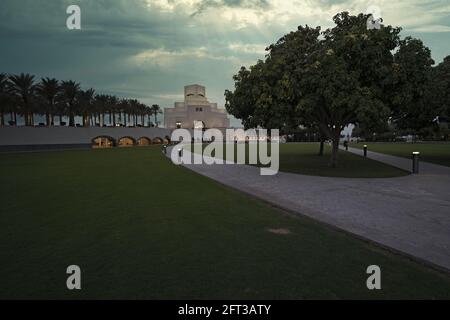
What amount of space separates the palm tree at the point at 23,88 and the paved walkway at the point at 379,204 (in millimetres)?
48305

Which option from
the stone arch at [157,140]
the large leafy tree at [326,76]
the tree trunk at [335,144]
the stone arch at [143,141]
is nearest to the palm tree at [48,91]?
the stone arch at [143,141]

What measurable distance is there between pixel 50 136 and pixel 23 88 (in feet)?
28.0

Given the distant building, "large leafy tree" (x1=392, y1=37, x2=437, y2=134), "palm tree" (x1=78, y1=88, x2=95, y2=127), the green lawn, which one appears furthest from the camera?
the distant building

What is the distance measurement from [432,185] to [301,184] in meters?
5.52

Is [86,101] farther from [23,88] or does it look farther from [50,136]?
[23,88]

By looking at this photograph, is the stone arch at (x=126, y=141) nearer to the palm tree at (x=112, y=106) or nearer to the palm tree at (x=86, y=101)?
the palm tree at (x=112, y=106)

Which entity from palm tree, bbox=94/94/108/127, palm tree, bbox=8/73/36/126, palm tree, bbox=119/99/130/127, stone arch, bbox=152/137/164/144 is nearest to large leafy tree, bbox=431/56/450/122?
palm tree, bbox=8/73/36/126

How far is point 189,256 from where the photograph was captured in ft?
18.0

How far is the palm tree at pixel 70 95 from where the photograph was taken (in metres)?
58.1

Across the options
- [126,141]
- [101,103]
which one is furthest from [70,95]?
[126,141]

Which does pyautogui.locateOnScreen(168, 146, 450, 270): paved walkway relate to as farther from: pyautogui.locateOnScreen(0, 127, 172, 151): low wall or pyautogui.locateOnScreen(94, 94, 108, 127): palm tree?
pyautogui.locateOnScreen(94, 94, 108, 127): palm tree

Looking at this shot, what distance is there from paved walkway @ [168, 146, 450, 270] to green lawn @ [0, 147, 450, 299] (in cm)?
61

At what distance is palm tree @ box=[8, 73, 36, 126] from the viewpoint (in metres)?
48.9
